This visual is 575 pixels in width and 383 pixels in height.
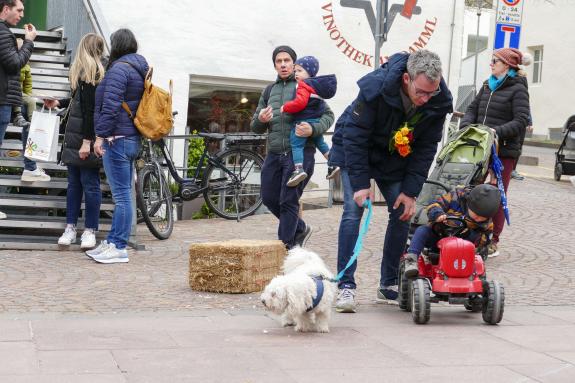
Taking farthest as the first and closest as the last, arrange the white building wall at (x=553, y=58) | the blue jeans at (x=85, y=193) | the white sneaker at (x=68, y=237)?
1. the white building wall at (x=553, y=58)
2. the white sneaker at (x=68, y=237)
3. the blue jeans at (x=85, y=193)

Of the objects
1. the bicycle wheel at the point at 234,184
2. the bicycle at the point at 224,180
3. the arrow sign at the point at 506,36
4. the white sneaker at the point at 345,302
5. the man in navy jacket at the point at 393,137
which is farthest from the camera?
the arrow sign at the point at 506,36

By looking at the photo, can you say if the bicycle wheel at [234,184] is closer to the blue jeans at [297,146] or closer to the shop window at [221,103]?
the shop window at [221,103]

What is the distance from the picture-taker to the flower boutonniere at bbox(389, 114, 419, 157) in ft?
23.0

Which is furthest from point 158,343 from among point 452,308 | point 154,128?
point 154,128

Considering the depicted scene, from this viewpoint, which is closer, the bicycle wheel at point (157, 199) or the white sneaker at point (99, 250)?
the white sneaker at point (99, 250)

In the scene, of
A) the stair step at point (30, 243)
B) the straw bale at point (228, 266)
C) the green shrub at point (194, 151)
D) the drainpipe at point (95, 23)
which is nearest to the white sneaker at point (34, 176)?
the stair step at point (30, 243)

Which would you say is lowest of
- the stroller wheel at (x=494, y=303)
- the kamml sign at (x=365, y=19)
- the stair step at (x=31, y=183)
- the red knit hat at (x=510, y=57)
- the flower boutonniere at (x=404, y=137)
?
the stroller wheel at (x=494, y=303)

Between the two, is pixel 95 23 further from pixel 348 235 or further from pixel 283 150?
pixel 348 235

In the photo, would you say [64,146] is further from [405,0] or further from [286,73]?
[405,0]

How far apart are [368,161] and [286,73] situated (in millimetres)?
2398

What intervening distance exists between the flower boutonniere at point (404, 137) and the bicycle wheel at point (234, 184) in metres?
6.06

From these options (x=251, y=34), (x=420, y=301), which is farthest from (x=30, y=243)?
(x=251, y=34)

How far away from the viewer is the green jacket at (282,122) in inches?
369

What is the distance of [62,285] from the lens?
8.19 metres
